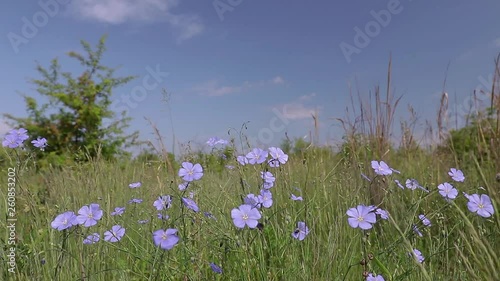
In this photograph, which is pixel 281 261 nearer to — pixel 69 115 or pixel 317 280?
pixel 317 280

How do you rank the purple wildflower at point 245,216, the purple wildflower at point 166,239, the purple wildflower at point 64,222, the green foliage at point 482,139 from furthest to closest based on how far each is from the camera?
the green foliage at point 482,139 → the purple wildflower at point 64,222 → the purple wildflower at point 245,216 → the purple wildflower at point 166,239

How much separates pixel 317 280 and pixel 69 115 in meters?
8.98

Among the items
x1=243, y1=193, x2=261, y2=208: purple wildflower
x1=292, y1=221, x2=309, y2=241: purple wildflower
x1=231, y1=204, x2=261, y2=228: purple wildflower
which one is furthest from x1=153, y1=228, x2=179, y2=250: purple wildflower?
x1=292, y1=221, x2=309, y2=241: purple wildflower

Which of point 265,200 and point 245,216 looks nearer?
point 245,216

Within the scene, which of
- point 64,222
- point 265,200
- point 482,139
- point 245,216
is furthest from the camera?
point 482,139

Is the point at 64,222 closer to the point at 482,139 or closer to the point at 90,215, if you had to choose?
the point at 90,215

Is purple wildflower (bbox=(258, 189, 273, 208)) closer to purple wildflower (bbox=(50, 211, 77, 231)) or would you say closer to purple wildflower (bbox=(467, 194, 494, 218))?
Result: purple wildflower (bbox=(50, 211, 77, 231))

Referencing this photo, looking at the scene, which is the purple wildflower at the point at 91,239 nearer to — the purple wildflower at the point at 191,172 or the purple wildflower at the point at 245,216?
the purple wildflower at the point at 191,172

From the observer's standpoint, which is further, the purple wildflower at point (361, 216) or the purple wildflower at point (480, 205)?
the purple wildflower at point (480, 205)

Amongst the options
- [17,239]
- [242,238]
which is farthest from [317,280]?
[17,239]

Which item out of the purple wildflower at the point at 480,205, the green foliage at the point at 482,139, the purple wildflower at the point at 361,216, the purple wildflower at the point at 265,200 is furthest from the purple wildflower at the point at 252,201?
the green foliage at the point at 482,139

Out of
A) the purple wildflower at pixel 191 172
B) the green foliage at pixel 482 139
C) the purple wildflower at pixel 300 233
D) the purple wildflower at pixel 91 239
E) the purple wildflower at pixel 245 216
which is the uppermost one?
the purple wildflower at pixel 191 172

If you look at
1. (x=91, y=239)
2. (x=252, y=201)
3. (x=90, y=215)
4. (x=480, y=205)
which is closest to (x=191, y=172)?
(x=252, y=201)

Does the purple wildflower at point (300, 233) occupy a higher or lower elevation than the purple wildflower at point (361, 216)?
lower
